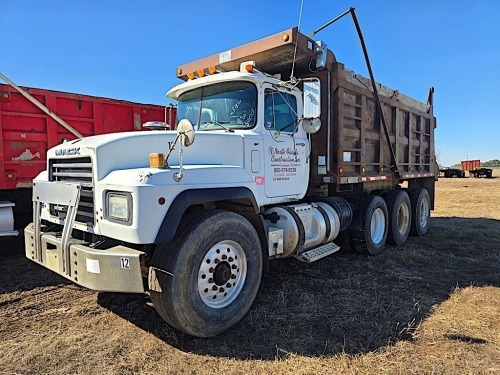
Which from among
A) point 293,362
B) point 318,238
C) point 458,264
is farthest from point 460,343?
point 458,264

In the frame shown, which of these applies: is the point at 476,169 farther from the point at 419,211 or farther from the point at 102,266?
the point at 102,266

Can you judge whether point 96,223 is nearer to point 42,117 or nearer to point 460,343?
point 460,343

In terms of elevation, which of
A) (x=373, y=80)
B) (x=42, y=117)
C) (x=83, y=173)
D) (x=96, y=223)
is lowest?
(x=96, y=223)

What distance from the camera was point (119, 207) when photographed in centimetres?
302

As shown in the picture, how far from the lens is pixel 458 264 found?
5863 mm

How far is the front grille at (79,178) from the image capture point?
134 inches

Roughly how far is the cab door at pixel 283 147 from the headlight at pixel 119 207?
6.36ft

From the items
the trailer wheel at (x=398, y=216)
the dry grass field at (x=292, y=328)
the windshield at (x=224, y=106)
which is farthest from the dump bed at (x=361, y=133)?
the windshield at (x=224, y=106)

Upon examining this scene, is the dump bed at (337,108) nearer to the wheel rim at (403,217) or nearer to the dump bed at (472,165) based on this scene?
the wheel rim at (403,217)

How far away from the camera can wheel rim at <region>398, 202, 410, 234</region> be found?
25.8ft

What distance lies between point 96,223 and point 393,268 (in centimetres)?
446

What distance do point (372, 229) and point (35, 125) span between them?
20.1 feet

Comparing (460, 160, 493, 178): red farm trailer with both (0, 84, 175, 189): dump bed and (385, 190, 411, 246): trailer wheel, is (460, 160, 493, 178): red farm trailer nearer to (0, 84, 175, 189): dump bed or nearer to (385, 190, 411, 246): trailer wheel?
(385, 190, 411, 246): trailer wheel

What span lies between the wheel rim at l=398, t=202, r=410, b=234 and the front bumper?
635 centimetres
